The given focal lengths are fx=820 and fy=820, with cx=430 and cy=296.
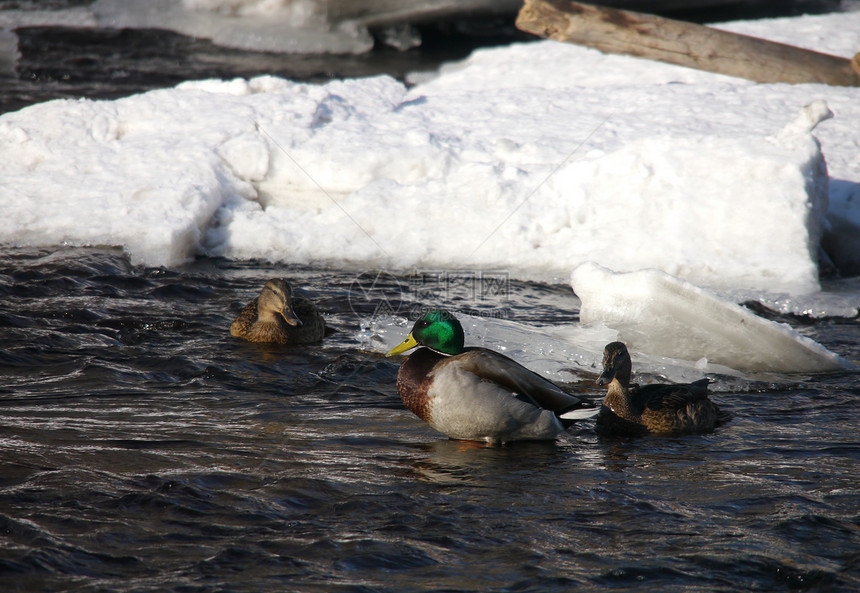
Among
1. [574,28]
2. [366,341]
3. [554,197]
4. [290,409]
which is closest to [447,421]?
[290,409]

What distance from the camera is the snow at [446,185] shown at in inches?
289

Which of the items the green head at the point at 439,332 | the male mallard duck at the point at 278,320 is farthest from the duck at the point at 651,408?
the male mallard duck at the point at 278,320

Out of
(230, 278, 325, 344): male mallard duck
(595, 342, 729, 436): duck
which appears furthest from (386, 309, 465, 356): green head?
(230, 278, 325, 344): male mallard duck

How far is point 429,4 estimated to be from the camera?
1529 centimetres

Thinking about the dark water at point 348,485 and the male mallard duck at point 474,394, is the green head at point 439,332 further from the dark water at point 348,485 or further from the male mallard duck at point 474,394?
the dark water at point 348,485

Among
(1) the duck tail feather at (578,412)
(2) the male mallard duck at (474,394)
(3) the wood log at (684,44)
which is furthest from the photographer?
(3) the wood log at (684,44)

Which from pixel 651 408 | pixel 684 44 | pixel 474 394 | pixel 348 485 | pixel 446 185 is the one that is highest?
pixel 684 44

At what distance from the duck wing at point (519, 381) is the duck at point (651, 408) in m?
0.25

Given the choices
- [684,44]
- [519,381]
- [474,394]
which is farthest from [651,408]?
[684,44]

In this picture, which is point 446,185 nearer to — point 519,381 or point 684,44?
point 519,381

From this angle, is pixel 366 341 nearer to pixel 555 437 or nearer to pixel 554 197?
pixel 555 437

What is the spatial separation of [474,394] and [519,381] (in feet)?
0.90

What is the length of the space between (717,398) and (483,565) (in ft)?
8.47

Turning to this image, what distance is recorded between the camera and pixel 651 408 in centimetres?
470
